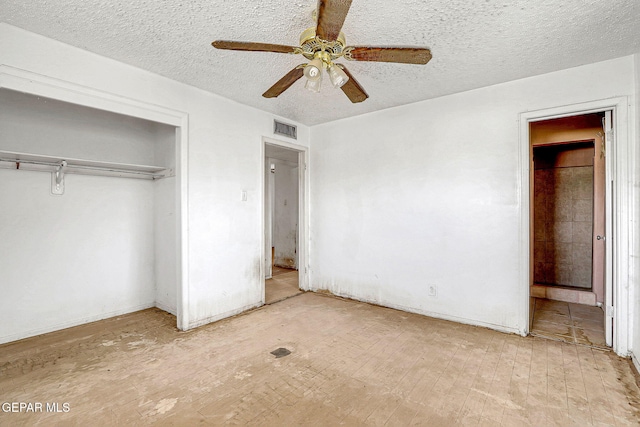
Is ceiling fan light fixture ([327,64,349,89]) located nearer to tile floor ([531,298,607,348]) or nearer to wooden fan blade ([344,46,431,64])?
wooden fan blade ([344,46,431,64])

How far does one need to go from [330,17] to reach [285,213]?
5382 mm

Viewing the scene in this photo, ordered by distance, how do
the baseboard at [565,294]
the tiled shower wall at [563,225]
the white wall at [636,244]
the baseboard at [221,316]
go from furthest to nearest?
the tiled shower wall at [563,225] → the baseboard at [565,294] → the baseboard at [221,316] → the white wall at [636,244]

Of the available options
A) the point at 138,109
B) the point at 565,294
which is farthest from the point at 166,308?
the point at 565,294

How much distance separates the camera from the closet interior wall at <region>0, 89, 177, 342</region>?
2797 mm

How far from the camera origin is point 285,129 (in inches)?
164

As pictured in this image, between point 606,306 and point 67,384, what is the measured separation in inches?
175

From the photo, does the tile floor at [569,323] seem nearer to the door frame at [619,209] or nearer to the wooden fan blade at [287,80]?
the door frame at [619,209]

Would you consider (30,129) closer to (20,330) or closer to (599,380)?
(20,330)

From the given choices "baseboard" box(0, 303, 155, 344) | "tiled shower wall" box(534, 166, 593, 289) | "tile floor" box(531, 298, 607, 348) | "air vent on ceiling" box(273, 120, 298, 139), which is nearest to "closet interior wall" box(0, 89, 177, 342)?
"baseboard" box(0, 303, 155, 344)

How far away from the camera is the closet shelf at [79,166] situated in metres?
2.69

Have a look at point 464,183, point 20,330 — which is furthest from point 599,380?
point 20,330

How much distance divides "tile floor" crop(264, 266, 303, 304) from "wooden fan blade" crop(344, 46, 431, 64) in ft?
10.4

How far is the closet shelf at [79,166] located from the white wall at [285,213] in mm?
2929

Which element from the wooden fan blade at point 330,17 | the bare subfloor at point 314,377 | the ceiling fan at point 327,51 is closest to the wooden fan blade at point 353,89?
the ceiling fan at point 327,51
